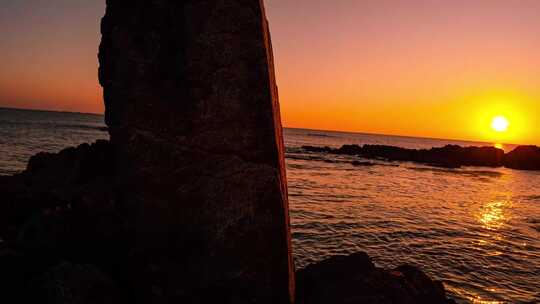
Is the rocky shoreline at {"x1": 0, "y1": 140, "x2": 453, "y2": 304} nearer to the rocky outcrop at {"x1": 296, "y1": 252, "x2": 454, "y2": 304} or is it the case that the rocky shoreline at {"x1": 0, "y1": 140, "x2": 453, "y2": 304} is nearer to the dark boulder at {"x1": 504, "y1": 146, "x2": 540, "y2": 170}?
the rocky outcrop at {"x1": 296, "y1": 252, "x2": 454, "y2": 304}

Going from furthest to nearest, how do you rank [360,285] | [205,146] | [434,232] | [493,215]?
1. [493,215]
2. [434,232]
3. [360,285]
4. [205,146]

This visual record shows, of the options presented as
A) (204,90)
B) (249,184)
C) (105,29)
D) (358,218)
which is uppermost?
(105,29)

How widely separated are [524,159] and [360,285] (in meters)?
69.7

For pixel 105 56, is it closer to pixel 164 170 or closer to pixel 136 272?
pixel 164 170

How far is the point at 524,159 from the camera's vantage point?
60.4 metres

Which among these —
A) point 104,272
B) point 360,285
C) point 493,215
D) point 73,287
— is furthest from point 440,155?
point 73,287

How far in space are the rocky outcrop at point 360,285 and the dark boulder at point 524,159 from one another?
65867 mm

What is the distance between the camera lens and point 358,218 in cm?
1598

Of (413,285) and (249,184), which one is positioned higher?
(249,184)

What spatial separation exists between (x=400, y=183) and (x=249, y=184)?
2816 cm

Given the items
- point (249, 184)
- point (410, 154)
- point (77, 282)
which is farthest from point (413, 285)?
point (410, 154)

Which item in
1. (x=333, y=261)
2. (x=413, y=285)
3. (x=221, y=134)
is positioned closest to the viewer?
(x=221, y=134)

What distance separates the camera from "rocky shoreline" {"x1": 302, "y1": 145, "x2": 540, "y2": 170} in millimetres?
58981

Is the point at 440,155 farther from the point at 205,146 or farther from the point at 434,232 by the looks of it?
the point at 205,146
